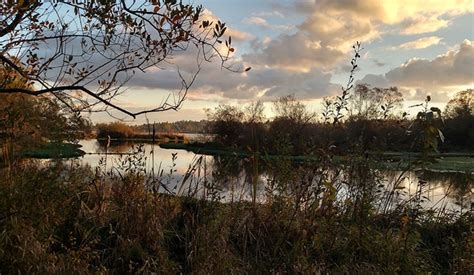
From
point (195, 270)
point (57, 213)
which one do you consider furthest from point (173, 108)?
point (57, 213)

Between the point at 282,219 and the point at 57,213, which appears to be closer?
the point at 57,213

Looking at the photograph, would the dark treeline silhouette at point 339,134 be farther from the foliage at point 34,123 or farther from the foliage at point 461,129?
the foliage at point 461,129

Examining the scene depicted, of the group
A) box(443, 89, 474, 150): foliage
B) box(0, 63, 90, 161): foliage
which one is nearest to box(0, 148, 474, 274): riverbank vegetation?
box(0, 63, 90, 161): foliage

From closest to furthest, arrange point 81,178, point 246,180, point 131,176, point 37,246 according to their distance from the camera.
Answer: point 37,246, point 131,176, point 81,178, point 246,180

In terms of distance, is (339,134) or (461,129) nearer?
(339,134)

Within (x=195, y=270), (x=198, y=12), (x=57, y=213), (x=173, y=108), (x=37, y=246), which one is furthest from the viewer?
(x=57, y=213)

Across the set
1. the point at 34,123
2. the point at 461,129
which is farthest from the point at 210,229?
the point at 461,129

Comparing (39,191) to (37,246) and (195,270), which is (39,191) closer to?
(37,246)

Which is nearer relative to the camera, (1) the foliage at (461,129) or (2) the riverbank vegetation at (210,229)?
(2) the riverbank vegetation at (210,229)

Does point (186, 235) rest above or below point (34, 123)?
below

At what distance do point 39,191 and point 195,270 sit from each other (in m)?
1.65

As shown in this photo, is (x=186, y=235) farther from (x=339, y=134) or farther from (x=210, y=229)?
(x=339, y=134)

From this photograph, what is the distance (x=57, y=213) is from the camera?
4.24 m

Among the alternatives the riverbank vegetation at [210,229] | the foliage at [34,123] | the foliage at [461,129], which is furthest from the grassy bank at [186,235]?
the foliage at [461,129]
